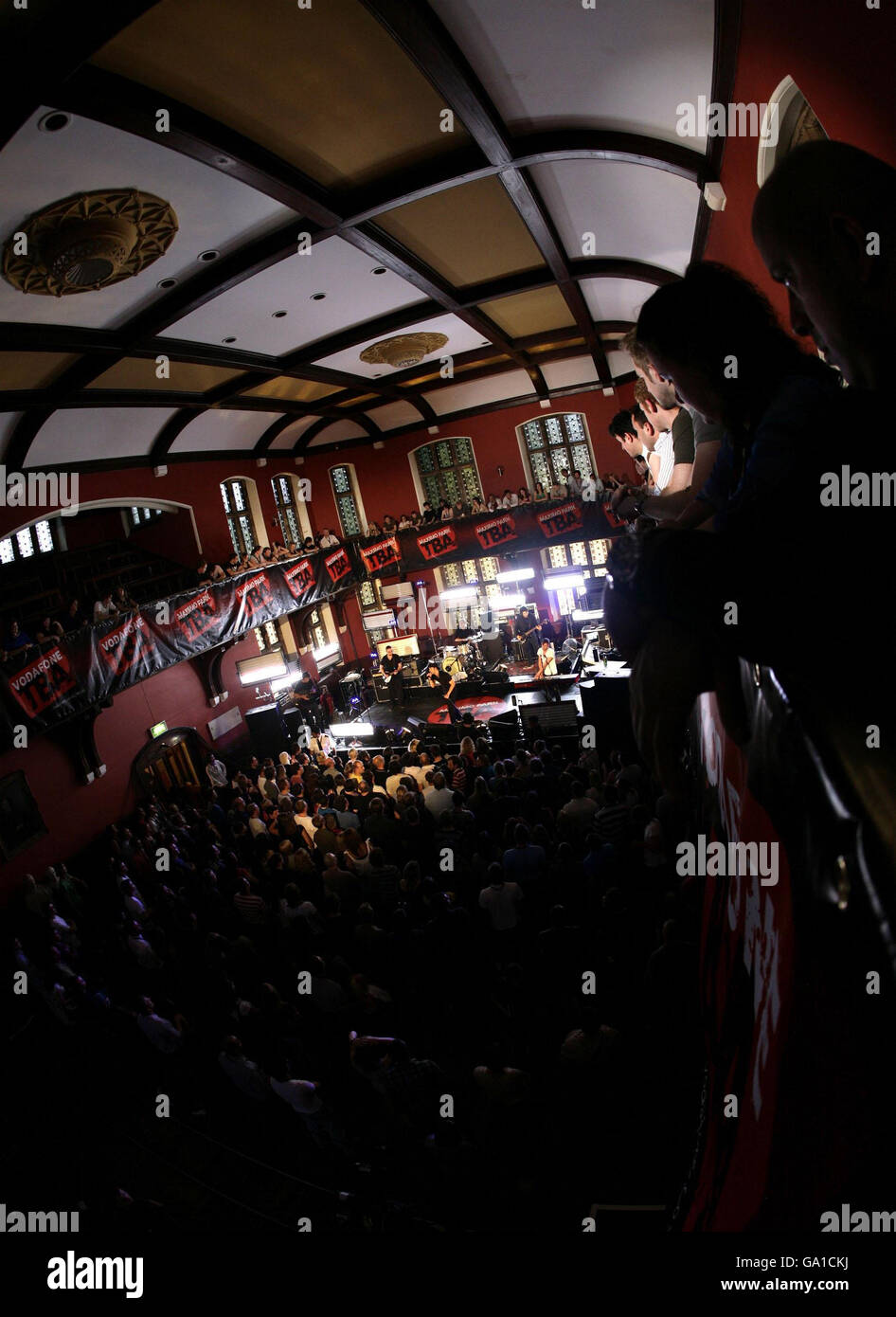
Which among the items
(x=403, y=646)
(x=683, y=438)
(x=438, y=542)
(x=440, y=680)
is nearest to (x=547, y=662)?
(x=440, y=680)

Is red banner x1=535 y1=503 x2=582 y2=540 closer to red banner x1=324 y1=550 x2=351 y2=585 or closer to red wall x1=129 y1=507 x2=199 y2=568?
red banner x1=324 y1=550 x2=351 y2=585

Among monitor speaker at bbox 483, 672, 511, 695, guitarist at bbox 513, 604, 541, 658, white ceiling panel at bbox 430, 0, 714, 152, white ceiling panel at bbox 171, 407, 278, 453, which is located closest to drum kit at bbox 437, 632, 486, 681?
monitor speaker at bbox 483, 672, 511, 695

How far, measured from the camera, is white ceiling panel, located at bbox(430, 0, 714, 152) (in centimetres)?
459

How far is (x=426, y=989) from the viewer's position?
22.0ft

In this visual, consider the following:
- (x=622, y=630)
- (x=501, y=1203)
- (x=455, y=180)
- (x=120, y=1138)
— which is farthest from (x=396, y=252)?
(x=120, y=1138)

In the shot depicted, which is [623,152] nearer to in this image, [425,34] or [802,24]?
[425,34]

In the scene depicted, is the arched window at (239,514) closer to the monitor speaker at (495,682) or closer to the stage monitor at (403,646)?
the stage monitor at (403,646)

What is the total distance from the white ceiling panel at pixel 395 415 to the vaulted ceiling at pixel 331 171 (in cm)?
764

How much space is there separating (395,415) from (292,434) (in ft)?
11.2

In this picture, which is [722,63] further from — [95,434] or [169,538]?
[169,538]

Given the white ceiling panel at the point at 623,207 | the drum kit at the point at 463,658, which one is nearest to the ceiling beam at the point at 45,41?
the white ceiling panel at the point at 623,207

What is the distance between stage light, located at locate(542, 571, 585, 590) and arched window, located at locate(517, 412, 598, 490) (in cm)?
294
